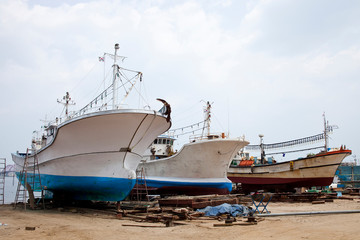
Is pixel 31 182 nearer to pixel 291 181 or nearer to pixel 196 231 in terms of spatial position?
pixel 196 231

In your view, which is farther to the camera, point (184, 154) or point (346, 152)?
point (346, 152)

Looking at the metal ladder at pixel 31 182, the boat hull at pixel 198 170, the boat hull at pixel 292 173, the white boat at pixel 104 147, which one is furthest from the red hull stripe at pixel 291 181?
the metal ladder at pixel 31 182

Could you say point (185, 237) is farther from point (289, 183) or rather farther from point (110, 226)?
point (289, 183)

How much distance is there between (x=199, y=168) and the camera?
17172 millimetres

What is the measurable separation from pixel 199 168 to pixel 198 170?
0.44 feet

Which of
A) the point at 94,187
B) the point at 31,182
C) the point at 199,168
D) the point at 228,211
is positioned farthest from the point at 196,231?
the point at 31,182

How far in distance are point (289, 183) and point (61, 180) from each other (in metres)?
15.5

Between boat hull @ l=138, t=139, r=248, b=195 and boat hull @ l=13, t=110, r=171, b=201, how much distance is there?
4.85 metres

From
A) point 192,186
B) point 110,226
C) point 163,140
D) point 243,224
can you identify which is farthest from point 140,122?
point 163,140

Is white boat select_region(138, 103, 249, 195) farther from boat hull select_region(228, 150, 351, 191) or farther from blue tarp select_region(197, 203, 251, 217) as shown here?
blue tarp select_region(197, 203, 251, 217)

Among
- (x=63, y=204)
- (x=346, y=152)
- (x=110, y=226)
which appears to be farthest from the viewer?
(x=346, y=152)

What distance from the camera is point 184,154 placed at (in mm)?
17453

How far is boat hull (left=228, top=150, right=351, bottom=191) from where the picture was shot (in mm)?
19578

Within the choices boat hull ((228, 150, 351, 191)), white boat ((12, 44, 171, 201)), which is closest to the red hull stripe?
boat hull ((228, 150, 351, 191))
